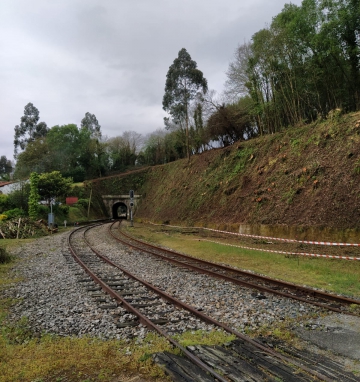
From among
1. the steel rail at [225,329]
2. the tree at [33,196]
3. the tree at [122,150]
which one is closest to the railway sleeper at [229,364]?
the steel rail at [225,329]

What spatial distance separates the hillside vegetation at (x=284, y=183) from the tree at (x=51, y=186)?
11.3 meters

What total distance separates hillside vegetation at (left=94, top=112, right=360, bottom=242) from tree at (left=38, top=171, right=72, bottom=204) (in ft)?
37.1

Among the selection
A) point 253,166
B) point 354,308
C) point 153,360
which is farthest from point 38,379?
point 253,166

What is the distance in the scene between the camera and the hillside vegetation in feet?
43.6

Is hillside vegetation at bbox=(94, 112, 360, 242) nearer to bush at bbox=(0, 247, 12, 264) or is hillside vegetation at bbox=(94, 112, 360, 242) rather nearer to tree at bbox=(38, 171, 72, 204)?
tree at bbox=(38, 171, 72, 204)

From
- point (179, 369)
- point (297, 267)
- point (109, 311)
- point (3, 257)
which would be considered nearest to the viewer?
point (179, 369)

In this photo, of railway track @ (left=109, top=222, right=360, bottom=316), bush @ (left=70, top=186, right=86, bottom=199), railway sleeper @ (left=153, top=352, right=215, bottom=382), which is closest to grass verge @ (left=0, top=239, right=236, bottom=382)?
railway sleeper @ (left=153, top=352, right=215, bottom=382)

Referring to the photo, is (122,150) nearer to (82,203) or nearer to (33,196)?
(82,203)

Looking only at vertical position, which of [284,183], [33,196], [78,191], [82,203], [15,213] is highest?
[78,191]

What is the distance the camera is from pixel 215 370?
152 inches

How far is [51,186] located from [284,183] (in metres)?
23.9

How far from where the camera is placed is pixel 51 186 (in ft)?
105

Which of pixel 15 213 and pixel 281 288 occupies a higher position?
pixel 15 213

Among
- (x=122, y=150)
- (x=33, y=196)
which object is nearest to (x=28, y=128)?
(x=122, y=150)
